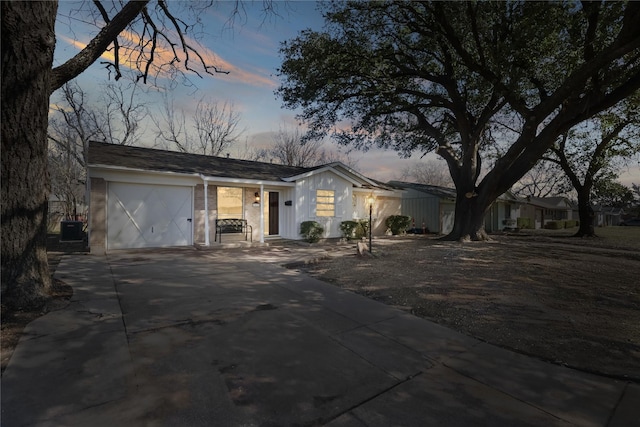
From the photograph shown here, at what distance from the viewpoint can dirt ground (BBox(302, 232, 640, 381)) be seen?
11.9 ft

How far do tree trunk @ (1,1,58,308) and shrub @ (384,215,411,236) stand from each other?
15.9 m

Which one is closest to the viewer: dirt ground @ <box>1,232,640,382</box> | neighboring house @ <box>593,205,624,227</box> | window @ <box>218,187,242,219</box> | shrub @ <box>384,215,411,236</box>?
dirt ground @ <box>1,232,640,382</box>

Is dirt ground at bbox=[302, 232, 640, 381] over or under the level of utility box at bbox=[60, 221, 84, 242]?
under

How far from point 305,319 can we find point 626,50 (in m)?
10.3

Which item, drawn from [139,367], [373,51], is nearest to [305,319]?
[139,367]

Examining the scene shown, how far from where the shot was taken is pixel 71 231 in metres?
12.1

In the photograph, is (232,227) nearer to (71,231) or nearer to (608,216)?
(71,231)

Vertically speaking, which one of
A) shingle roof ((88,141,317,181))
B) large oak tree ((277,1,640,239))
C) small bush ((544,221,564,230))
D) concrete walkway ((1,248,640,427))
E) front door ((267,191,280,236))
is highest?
large oak tree ((277,1,640,239))

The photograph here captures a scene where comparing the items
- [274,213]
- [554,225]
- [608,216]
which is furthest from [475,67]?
[608,216]

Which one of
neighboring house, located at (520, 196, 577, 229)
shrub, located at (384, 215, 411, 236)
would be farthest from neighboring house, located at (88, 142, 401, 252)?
neighboring house, located at (520, 196, 577, 229)

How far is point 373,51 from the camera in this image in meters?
12.0

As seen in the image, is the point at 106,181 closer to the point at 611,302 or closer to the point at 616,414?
the point at 616,414

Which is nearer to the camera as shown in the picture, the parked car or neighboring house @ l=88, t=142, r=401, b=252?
neighboring house @ l=88, t=142, r=401, b=252

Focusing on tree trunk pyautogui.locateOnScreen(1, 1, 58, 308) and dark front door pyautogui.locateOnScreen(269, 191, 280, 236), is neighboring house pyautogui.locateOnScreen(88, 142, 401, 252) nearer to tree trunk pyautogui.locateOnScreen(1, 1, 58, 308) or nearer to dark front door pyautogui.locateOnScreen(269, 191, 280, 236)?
dark front door pyautogui.locateOnScreen(269, 191, 280, 236)
